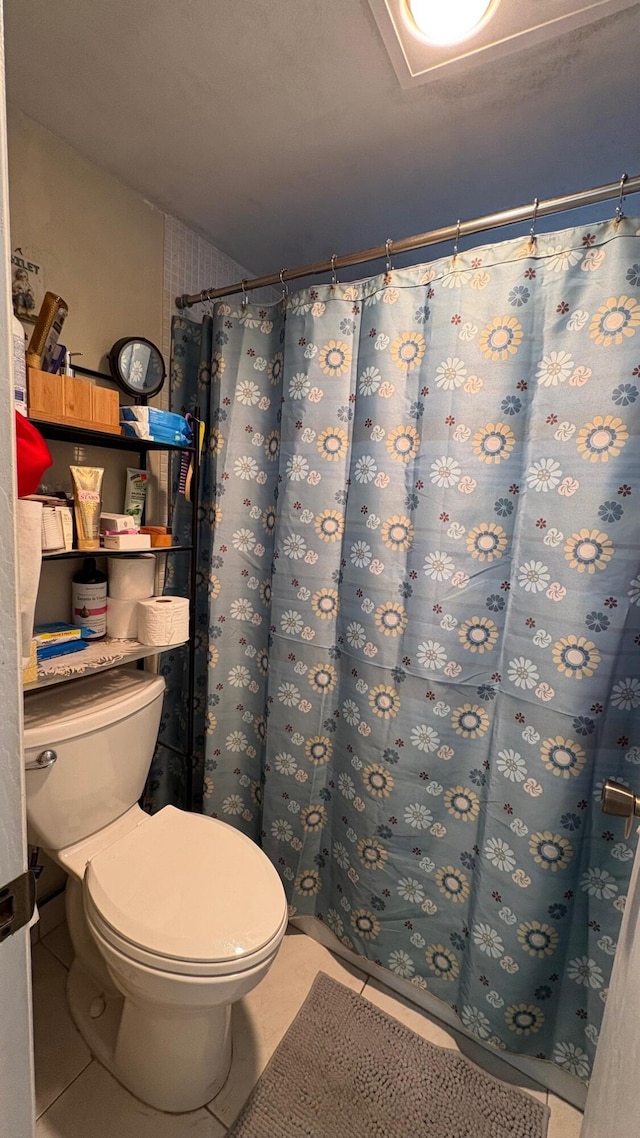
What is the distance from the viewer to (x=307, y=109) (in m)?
1.02

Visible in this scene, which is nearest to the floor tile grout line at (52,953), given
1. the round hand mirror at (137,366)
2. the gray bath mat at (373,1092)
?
the gray bath mat at (373,1092)

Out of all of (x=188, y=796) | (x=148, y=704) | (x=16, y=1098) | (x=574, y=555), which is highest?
(x=574, y=555)

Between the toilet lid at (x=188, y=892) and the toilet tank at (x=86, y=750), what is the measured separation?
Answer: 0.10m

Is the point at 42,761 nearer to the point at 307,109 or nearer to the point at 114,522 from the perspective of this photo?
the point at 114,522

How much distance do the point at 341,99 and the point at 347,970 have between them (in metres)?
2.23

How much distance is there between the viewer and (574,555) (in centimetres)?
96

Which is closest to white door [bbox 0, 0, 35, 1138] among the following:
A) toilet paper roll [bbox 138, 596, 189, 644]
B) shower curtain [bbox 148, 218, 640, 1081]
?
toilet paper roll [bbox 138, 596, 189, 644]

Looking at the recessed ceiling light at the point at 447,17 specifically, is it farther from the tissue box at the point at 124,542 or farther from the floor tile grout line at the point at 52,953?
the floor tile grout line at the point at 52,953

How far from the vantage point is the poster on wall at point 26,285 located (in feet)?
3.65

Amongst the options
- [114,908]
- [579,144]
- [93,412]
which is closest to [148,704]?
[114,908]

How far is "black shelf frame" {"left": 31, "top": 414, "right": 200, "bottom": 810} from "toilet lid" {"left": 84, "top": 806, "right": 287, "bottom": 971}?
1.14ft

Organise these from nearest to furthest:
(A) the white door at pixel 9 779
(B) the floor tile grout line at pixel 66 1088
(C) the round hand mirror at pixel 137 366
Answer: (A) the white door at pixel 9 779, (B) the floor tile grout line at pixel 66 1088, (C) the round hand mirror at pixel 137 366

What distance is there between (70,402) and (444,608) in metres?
1.02

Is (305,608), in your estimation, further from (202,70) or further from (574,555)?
(202,70)
